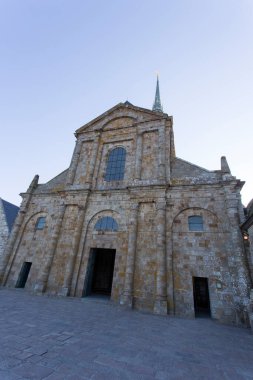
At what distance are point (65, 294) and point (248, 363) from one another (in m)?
9.86

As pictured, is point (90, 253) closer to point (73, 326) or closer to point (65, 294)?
point (65, 294)

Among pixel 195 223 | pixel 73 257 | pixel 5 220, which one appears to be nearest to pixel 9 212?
pixel 5 220

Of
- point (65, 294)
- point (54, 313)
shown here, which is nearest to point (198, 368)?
point (54, 313)

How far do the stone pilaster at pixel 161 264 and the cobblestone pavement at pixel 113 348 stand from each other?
165 centimetres

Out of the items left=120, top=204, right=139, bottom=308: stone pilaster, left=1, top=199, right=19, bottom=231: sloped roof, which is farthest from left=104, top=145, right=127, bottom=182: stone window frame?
left=1, top=199, right=19, bottom=231: sloped roof

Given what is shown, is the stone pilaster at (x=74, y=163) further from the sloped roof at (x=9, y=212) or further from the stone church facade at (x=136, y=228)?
the sloped roof at (x=9, y=212)

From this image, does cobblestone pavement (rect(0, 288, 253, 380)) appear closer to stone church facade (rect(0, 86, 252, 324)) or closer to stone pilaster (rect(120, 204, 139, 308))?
stone pilaster (rect(120, 204, 139, 308))

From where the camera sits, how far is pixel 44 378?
3.26m

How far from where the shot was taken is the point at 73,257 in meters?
12.5

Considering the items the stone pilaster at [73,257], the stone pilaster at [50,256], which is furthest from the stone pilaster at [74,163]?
the stone pilaster at [73,257]

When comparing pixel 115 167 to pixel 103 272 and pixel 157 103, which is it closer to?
pixel 103 272

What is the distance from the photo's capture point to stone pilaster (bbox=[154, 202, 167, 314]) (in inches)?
374

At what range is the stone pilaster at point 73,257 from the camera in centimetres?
1173

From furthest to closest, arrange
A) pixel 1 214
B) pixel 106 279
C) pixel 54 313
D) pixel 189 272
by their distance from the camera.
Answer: pixel 1 214 → pixel 106 279 → pixel 189 272 → pixel 54 313
